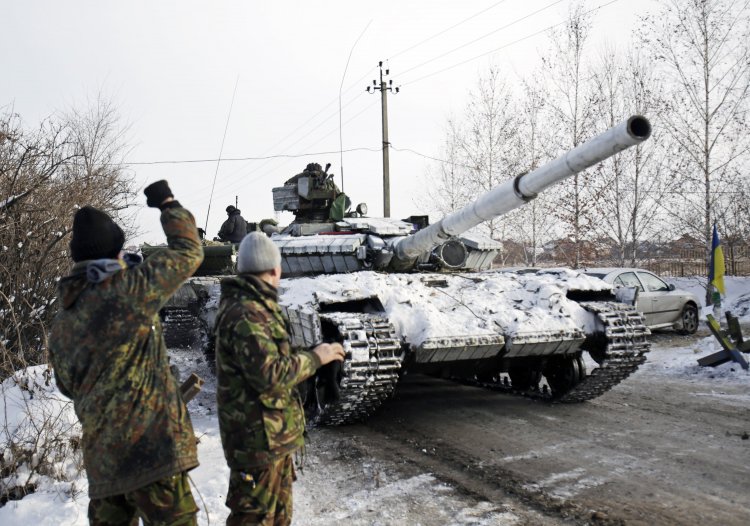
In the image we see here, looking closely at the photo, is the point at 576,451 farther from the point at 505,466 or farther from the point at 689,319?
the point at 689,319

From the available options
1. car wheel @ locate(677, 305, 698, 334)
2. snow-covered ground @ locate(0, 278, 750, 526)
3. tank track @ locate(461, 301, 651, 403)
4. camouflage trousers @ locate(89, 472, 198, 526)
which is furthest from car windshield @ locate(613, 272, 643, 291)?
camouflage trousers @ locate(89, 472, 198, 526)

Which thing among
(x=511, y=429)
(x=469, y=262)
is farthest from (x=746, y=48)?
(x=511, y=429)

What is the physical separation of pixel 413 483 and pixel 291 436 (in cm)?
227

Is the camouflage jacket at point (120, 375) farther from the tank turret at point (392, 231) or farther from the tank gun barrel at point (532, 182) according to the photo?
the tank turret at point (392, 231)

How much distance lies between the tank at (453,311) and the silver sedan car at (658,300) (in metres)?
5.50

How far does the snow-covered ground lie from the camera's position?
395 cm

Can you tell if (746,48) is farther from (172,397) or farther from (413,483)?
(172,397)

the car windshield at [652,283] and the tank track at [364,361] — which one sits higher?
the car windshield at [652,283]

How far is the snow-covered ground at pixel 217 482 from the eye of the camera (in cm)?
395

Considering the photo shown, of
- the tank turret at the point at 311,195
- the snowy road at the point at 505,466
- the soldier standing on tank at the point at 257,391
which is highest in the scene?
the tank turret at the point at 311,195

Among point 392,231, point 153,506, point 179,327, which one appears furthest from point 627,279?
point 153,506

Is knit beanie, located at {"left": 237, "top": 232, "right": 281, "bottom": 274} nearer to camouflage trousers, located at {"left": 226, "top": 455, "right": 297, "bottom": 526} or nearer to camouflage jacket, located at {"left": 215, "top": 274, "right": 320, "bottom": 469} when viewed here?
camouflage jacket, located at {"left": 215, "top": 274, "right": 320, "bottom": 469}

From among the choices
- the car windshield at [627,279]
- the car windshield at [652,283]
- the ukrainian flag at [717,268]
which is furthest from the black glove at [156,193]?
the car windshield at [652,283]

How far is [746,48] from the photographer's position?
44.9 ft
